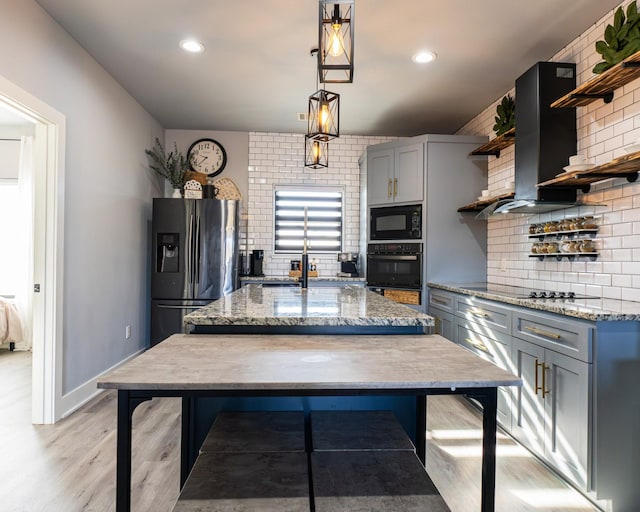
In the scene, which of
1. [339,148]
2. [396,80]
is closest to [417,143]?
[396,80]

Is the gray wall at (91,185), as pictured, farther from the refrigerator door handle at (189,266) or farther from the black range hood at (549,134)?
the black range hood at (549,134)

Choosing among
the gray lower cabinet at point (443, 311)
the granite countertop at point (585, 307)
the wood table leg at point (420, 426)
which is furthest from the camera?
the gray lower cabinet at point (443, 311)

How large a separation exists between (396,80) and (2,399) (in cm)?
409

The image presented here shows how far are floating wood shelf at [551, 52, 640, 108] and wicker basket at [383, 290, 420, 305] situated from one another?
2.08 metres

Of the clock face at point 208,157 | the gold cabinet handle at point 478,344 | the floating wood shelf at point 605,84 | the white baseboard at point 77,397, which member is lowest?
the white baseboard at point 77,397

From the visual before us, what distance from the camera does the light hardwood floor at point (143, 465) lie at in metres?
1.85

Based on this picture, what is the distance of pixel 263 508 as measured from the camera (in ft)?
3.13

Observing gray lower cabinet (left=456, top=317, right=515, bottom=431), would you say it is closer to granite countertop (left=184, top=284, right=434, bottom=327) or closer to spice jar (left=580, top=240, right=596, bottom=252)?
spice jar (left=580, top=240, right=596, bottom=252)

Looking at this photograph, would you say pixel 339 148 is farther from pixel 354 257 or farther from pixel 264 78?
pixel 264 78

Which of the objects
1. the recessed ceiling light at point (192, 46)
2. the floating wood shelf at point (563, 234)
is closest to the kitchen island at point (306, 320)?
the floating wood shelf at point (563, 234)

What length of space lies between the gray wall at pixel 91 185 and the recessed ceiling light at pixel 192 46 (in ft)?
2.52

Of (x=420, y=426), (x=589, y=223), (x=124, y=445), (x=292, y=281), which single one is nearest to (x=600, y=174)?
(x=589, y=223)

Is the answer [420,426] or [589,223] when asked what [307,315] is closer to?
[420,426]

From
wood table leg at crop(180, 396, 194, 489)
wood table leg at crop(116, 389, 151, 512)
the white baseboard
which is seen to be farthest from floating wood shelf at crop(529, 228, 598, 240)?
the white baseboard
